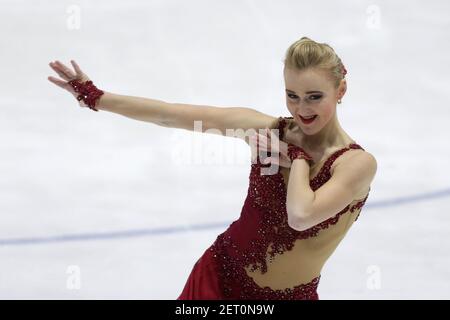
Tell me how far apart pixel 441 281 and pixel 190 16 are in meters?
3.43

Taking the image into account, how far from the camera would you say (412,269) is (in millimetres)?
4602

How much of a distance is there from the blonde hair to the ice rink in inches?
77.0

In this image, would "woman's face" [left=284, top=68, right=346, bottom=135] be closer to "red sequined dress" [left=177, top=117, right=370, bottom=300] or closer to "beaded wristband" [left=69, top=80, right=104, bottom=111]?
"red sequined dress" [left=177, top=117, right=370, bottom=300]

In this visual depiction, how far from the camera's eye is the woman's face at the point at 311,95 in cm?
270

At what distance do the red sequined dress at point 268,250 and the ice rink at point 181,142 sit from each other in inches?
55.2

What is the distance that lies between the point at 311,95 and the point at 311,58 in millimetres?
127

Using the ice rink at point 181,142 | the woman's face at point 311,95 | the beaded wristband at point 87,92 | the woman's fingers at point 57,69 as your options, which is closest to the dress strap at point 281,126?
the woman's face at point 311,95

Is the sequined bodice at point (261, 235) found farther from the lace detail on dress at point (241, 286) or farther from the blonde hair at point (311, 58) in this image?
the blonde hair at point (311, 58)

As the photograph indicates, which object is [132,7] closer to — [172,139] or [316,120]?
[172,139]

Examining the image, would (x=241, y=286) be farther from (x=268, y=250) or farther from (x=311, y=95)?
(x=311, y=95)

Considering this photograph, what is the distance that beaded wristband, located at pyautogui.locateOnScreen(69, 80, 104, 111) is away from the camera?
3229mm

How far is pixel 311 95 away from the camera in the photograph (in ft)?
8.94

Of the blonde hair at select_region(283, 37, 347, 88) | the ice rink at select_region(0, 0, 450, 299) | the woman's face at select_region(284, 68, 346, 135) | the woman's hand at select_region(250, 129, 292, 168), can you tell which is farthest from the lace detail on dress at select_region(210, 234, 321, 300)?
the ice rink at select_region(0, 0, 450, 299)
